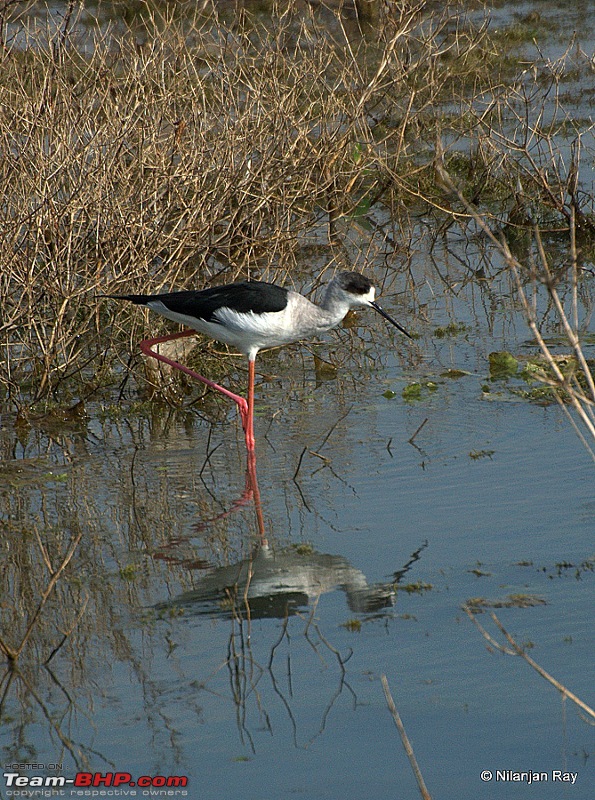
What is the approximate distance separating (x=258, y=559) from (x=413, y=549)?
0.61 m

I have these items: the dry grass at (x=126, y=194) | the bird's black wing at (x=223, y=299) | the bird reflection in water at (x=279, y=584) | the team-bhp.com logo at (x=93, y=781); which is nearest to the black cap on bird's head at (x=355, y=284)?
the bird's black wing at (x=223, y=299)

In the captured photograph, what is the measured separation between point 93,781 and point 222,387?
335cm

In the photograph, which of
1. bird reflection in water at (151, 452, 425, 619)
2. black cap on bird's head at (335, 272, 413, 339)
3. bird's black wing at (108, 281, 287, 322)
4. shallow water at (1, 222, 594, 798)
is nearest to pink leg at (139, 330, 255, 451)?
shallow water at (1, 222, 594, 798)

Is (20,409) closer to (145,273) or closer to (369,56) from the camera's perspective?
(145,273)

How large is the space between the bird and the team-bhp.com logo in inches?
108

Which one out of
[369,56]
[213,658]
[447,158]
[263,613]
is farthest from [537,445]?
[369,56]

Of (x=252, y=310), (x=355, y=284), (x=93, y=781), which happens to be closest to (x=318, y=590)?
(x=93, y=781)

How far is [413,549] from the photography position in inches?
181

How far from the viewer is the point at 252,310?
5.97m

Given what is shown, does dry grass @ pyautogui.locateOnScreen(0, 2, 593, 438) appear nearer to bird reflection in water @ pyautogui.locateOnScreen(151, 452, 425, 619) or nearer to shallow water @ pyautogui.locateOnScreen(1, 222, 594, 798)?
shallow water @ pyautogui.locateOnScreen(1, 222, 594, 798)

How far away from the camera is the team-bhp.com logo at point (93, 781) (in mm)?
3256

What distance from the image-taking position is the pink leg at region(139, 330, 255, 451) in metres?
6.01

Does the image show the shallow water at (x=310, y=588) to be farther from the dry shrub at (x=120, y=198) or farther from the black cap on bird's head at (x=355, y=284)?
the black cap on bird's head at (x=355, y=284)

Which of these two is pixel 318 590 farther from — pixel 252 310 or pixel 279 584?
pixel 252 310
